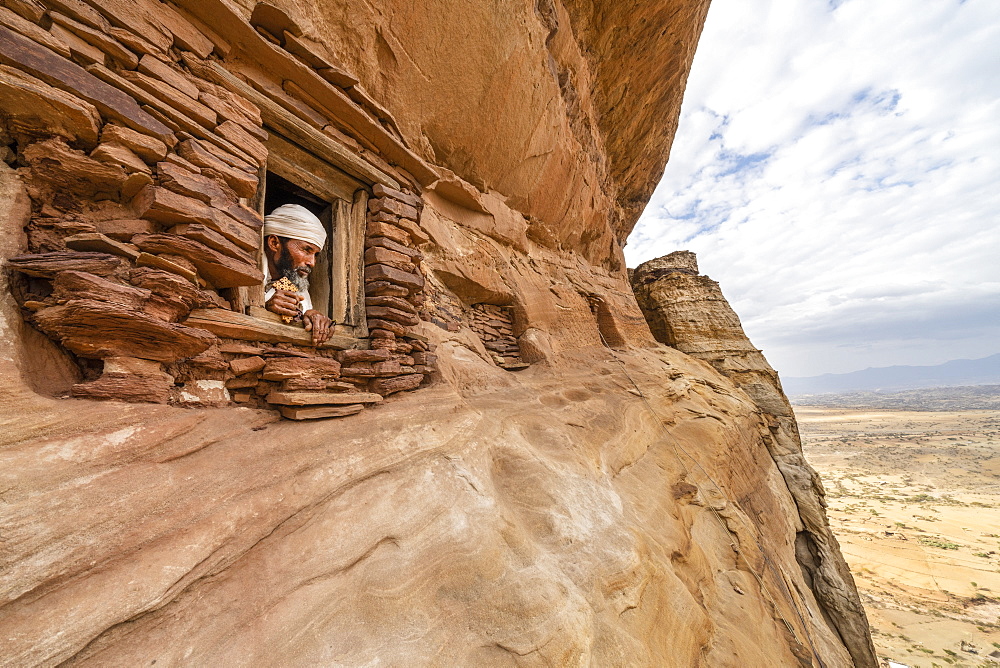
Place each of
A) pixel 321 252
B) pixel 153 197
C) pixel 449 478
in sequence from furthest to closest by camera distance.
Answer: pixel 321 252 → pixel 449 478 → pixel 153 197

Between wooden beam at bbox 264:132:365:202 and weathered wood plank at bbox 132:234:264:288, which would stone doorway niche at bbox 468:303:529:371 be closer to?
wooden beam at bbox 264:132:365:202

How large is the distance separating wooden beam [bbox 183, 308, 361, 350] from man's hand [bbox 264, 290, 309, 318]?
176 mm

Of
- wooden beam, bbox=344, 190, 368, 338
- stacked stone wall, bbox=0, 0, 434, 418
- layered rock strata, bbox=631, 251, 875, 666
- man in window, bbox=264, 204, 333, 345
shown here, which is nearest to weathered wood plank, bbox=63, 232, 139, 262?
stacked stone wall, bbox=0, 0, 434, 418

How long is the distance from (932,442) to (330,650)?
62.1 meters

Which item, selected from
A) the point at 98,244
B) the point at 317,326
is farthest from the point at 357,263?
the point at 98,244

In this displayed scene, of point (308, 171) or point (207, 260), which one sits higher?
point (308, 171)

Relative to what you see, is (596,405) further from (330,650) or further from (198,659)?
(198,659)

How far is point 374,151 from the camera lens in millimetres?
3344

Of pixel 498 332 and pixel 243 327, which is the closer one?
pixel 243 327

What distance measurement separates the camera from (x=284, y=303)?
8.39ft

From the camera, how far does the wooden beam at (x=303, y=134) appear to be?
236 centimetres

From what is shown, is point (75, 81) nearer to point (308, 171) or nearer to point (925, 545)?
point (308, 171)

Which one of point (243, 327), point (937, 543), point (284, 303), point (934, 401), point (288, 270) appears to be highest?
point (288, 270)

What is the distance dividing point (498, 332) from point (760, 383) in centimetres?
741
